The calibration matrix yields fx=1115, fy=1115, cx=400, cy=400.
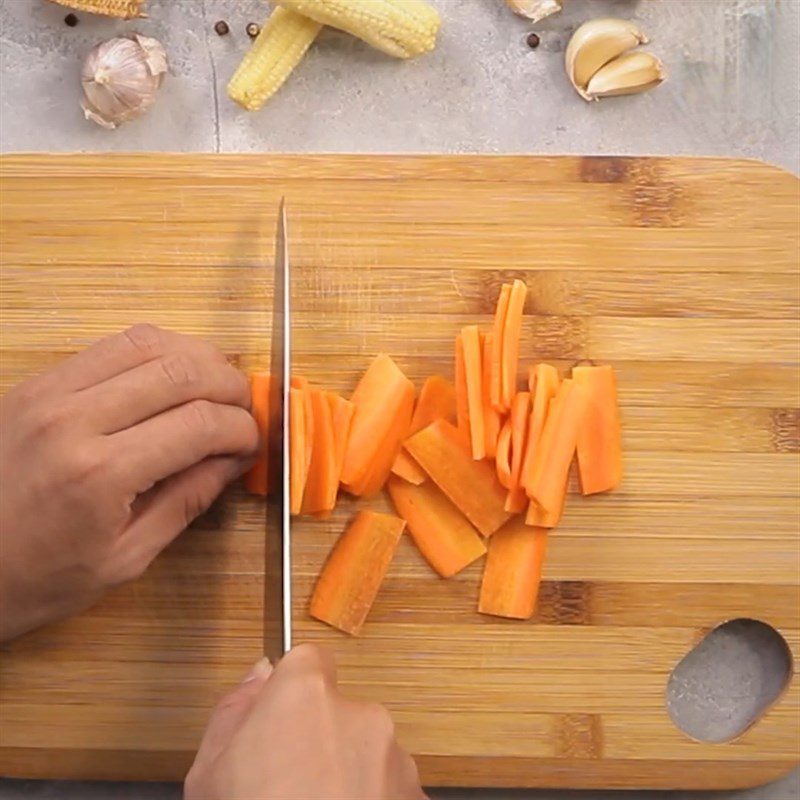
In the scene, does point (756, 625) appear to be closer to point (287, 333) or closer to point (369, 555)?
point (369, 555)

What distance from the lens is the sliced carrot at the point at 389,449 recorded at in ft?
4.99

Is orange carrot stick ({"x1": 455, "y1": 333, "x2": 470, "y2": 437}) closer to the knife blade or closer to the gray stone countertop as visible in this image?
the knife blade

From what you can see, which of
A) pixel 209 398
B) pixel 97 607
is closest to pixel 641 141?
pixel 209 398

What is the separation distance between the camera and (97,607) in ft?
5.10

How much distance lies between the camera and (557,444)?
1500 millimetres

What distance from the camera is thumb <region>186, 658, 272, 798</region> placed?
1.20m

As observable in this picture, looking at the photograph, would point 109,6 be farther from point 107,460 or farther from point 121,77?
point 107,460

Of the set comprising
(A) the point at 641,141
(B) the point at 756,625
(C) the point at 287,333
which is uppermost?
(A) the point at 641,141

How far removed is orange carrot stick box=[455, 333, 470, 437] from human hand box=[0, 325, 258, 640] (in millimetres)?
280

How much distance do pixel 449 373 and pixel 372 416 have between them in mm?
132

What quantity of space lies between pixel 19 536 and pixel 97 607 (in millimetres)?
197

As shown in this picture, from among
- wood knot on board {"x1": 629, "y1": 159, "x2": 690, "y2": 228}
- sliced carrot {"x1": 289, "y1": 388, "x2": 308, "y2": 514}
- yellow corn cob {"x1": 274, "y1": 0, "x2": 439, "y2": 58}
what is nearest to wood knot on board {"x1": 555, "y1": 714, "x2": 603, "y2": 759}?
sliced carrot {"x1": 289, "y1": 388, "x2": 308, "y2": 514}

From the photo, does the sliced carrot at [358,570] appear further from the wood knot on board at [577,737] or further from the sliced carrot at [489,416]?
the wood knot on board at [577,737]

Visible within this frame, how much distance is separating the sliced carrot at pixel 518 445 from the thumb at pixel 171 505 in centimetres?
37
